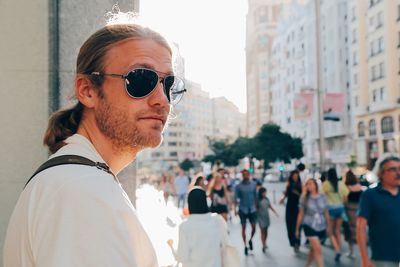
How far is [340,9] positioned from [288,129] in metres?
27.1

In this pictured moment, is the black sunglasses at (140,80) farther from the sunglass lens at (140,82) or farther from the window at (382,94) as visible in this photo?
the window at (382,94)

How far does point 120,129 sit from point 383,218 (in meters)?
4.35

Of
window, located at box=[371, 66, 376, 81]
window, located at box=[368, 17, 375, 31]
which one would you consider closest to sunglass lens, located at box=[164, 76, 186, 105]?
window, located at box=[371, 66, 376, 81]

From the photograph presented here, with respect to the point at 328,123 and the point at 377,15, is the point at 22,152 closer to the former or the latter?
the point at 377,15

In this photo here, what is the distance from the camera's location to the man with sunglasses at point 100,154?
105 cm

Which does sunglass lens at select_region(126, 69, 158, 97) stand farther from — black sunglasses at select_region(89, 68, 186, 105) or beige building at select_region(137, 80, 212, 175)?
beige building at select_region(137, 80, 212, 175)

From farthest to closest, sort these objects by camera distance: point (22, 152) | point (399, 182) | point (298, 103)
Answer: point (298, 103), point (399, 182), point (22, 152)

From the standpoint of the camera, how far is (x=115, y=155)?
1.54 metres

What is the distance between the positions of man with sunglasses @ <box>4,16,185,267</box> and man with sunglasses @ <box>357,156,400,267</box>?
12.8ft

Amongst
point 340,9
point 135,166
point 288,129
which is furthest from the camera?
point 288,129

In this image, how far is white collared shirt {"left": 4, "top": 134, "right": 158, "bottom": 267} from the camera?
3.41ft

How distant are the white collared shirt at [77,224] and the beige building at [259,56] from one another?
10637cm

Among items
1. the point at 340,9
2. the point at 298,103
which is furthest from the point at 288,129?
the point at 298,103

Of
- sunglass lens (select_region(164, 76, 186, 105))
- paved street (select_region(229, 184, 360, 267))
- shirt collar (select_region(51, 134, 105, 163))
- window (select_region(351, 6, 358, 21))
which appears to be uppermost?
window (select_region(351, 6, 358, 21))
